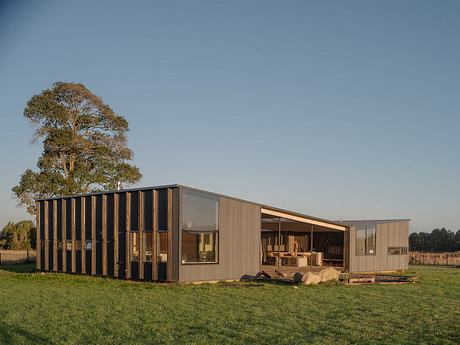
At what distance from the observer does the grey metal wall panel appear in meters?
21.2

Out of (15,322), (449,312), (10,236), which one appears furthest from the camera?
(10,236)

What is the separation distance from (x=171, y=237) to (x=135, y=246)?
2.29 metres

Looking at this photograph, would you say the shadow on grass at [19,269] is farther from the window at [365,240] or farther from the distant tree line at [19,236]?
the window at [365,240]

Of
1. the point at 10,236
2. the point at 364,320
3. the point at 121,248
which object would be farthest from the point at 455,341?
the point at 10,236

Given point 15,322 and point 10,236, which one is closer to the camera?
point 15,322

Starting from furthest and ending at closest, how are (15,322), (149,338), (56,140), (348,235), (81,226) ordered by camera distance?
(56,140), (348,235), (81,226), (15,322), (149,338)

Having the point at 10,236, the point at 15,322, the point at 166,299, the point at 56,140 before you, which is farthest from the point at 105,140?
the point at 15,322

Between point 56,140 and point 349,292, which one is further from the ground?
point 56,140

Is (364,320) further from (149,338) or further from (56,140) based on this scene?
(56,140)

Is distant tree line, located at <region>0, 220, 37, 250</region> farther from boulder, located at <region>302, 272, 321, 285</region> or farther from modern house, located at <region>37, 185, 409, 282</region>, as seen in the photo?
boulder, located at <region>302, 272, 321, 285</region>

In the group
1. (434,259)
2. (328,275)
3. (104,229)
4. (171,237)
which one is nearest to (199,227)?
(171,237)

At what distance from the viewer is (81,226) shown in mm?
25328

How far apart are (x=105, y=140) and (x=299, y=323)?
3058 cm

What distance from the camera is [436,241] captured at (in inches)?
2795
